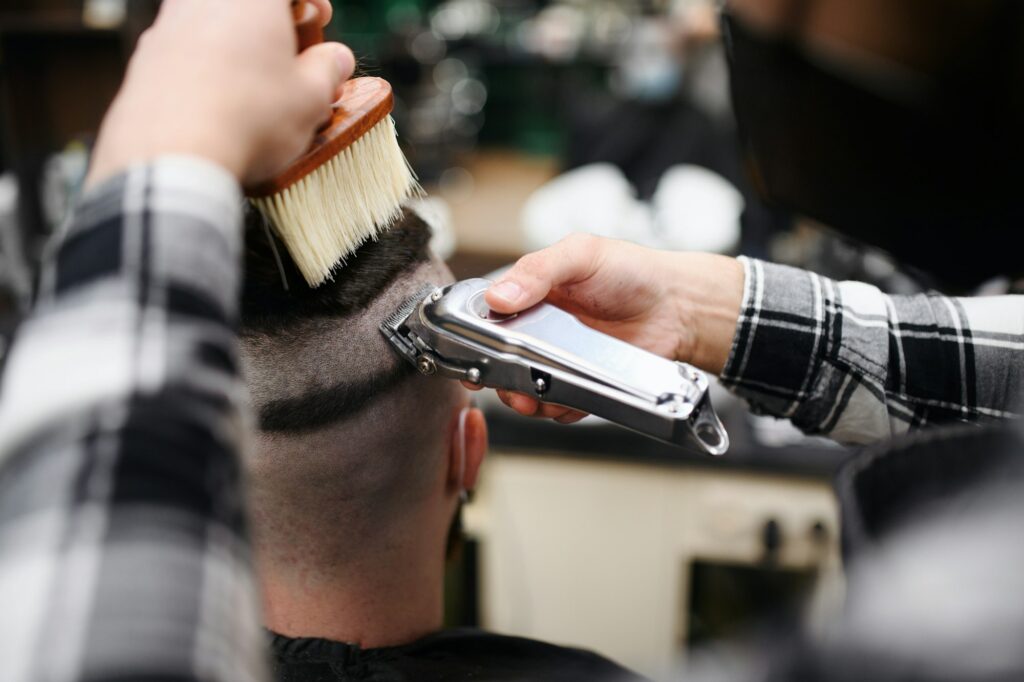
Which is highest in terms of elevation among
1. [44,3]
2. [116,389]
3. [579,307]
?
[44,3]

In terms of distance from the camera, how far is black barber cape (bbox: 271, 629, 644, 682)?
1.12 m

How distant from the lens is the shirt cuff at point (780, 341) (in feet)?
3.76

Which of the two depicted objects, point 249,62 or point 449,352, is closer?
point 249,62

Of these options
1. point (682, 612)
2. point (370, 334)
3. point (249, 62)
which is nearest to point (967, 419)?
point (370, 334)

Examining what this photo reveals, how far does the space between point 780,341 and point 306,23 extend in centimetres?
75

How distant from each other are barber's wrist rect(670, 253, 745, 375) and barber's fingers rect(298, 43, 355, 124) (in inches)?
24.7

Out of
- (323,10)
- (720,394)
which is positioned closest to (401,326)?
(323,10)

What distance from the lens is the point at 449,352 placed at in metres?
0.91

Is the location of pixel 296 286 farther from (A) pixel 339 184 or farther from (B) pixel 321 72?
(B) pixel 321 72

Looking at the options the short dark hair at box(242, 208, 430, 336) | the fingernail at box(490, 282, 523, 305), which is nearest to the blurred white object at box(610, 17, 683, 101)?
the short dark hair at box(242, 208, 430, 336)

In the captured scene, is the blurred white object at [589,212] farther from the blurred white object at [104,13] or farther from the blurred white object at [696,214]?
the blurred white object at [104,13]

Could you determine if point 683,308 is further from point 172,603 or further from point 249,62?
point 172,603

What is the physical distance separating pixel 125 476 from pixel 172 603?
72 mm

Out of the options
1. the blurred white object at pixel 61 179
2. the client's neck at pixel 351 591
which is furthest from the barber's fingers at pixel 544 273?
the blurred white object at pixel 61 179
